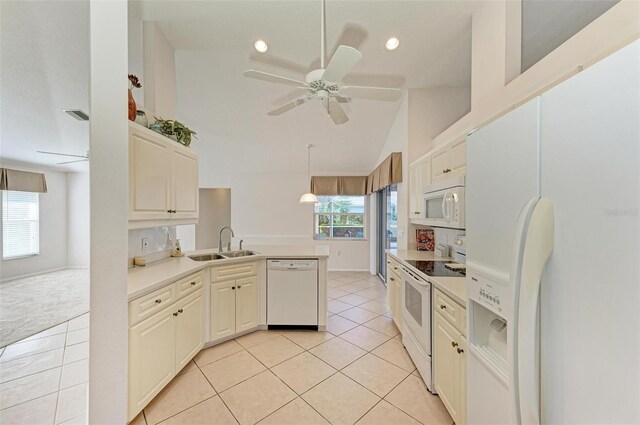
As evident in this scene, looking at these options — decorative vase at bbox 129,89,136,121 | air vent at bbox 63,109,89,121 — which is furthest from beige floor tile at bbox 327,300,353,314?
air vent at bbox 63,109,89,121

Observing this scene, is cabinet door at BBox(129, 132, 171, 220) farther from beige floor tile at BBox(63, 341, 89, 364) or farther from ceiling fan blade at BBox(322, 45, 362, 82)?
ceiling fan blade at BBox(322, 45, 362, 82)

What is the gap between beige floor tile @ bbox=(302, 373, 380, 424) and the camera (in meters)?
1.69

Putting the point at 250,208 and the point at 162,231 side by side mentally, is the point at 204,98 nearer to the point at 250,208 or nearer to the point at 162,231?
the point at 162,231

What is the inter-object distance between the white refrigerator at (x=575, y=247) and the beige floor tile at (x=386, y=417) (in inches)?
41.0

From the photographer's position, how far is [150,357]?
171 cm

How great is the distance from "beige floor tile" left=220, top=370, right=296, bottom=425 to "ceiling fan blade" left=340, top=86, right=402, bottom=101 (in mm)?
2417

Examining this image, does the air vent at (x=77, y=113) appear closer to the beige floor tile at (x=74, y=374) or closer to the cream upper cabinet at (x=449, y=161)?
the beige floor tile at (x=74, y=374)

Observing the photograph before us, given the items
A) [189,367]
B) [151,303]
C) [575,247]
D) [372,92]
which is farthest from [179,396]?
[372,92]

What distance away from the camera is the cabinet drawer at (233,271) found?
8.34ft

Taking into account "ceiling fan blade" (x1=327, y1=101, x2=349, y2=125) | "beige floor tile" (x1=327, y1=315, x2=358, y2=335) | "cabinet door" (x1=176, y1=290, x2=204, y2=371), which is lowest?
"beige floor tile" (x1=327, y1=315, x2=358, y2=335)

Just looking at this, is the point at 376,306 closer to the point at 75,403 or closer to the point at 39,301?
the point at 75,403

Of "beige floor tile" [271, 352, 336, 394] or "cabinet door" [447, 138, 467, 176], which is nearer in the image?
"beige floor tile" [271, 352, 336, 394]

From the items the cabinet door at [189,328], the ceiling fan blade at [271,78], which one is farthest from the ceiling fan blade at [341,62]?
the cabinet door at [189,328]

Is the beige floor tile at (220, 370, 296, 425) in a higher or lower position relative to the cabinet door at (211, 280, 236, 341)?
lower
